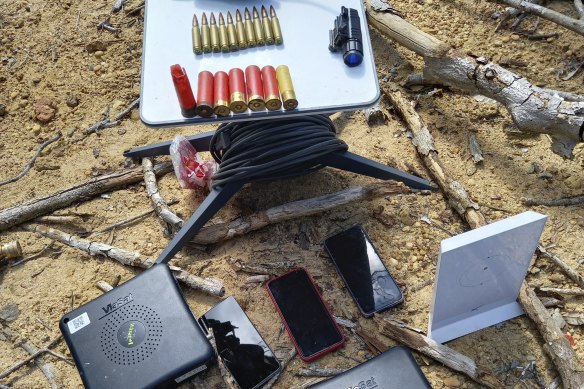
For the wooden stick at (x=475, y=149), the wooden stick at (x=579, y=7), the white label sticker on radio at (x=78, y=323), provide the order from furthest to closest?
the wooden stick at (x=579, y=7) → the wooden stick at (x=475, y=149) → the white label sticker on radio at (x=78, y=323)

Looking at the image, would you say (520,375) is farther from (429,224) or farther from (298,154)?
(298,154)

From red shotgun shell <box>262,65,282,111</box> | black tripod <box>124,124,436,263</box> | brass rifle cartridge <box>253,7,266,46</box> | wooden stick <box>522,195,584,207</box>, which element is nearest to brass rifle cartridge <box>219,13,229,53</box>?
brass rifle cartridge <box>253,7,266,46</box>

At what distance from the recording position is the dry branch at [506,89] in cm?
245

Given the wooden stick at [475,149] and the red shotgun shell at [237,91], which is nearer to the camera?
the red shotgun shell at [237,91]

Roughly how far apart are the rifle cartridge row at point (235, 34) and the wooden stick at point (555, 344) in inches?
54.9

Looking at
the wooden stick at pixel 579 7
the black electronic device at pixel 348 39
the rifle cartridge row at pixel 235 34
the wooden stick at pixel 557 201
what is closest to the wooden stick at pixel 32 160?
the rifle cartridge row at pixel 235 34

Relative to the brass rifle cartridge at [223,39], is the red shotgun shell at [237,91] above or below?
below

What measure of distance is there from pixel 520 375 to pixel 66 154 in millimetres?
2341

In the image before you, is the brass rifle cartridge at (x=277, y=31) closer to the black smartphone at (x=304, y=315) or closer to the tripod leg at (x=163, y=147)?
the tripod leg at (x=163, y=147)

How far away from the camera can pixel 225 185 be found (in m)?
2.46

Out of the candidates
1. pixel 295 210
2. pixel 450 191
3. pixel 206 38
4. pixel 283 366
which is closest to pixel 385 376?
pixel 283 366

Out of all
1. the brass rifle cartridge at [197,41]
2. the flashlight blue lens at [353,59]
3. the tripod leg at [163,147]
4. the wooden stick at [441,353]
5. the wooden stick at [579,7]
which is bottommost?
the wooden stick at [441,353]

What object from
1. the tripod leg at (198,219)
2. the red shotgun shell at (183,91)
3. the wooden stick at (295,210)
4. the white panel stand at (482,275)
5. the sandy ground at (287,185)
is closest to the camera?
the white panel stand at (482,275)

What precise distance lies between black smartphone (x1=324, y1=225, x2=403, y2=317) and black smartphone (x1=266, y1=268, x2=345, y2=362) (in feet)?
0.48
